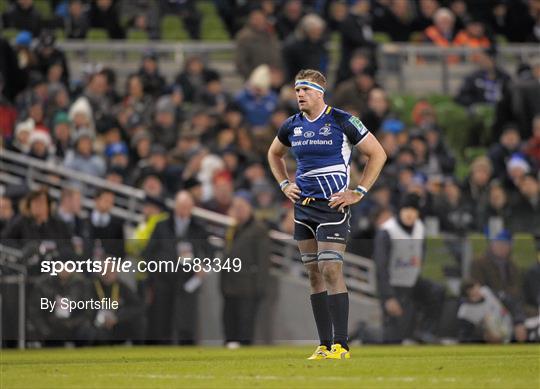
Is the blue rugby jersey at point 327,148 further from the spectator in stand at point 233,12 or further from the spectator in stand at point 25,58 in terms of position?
the spectator in stand at point 233,12

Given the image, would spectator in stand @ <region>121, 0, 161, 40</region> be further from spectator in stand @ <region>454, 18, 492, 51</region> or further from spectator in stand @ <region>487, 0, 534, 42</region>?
spectator in stand @ <region>487, 0, 534, 42</region>

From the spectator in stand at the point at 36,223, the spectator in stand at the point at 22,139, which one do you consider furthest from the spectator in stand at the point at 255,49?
the spectator in stand at the point at 36,223

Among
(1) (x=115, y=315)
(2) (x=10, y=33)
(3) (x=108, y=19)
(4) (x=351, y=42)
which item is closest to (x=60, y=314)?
(1) (x=115, y=315)

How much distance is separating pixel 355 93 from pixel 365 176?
35.6 ft

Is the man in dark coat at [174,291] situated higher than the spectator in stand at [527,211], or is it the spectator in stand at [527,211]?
the spectator in stand at [527,211]

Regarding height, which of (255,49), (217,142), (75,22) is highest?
(75,22)

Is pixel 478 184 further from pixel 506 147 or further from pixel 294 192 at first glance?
pixel 294 192

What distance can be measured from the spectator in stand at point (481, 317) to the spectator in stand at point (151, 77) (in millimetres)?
7483

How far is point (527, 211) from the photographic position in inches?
896

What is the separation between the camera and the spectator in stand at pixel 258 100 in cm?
2416

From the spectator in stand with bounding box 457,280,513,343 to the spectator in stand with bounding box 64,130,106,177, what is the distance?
19.5ft

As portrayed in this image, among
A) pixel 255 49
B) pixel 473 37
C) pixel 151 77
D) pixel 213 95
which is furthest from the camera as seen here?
pixel 473 37

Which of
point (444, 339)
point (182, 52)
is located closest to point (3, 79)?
point (182, 52)

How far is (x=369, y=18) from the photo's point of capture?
29391 mm
